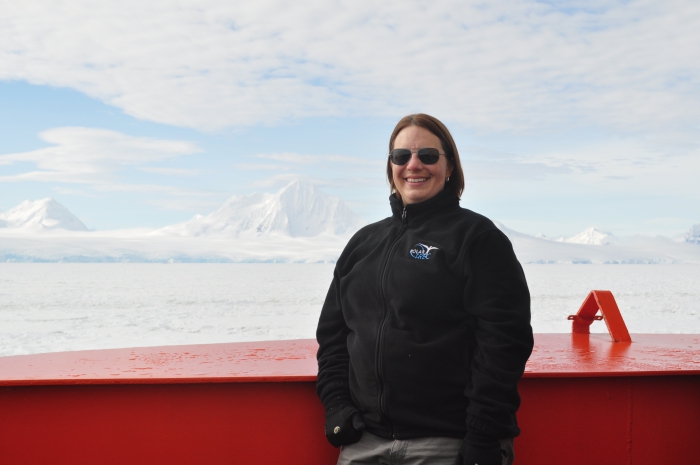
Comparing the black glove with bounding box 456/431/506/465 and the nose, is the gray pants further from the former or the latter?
the nose

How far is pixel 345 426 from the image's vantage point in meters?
1.49

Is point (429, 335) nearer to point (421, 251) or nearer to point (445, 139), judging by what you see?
point (421, 251)

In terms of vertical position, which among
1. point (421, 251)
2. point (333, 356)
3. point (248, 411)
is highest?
point (421, 251)

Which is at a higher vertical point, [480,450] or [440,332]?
[440,332]

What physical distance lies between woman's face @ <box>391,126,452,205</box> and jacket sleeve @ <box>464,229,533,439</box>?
0.22 meters

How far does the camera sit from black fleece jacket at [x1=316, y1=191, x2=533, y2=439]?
1.35 m

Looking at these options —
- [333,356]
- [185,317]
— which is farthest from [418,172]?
[185,317]

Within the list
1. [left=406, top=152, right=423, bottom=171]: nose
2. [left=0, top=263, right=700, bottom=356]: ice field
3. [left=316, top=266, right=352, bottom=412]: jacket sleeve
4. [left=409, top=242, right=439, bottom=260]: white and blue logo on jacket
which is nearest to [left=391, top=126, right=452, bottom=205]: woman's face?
[left=406, top=152, right=423, bottom=171]: nose

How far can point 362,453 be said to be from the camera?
1.48 meters

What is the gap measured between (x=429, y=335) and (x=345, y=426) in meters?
0.30

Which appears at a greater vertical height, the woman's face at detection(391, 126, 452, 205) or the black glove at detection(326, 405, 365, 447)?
the woman's face at detection(391, 126, 452, 205)

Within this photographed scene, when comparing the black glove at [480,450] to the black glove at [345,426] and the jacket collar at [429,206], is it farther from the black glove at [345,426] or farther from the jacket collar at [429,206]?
the jacket collar at [429,206]

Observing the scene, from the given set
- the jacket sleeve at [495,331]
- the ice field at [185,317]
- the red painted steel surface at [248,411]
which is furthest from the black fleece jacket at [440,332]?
the ice field at [185,317]

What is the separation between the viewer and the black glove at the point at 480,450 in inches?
52.3
